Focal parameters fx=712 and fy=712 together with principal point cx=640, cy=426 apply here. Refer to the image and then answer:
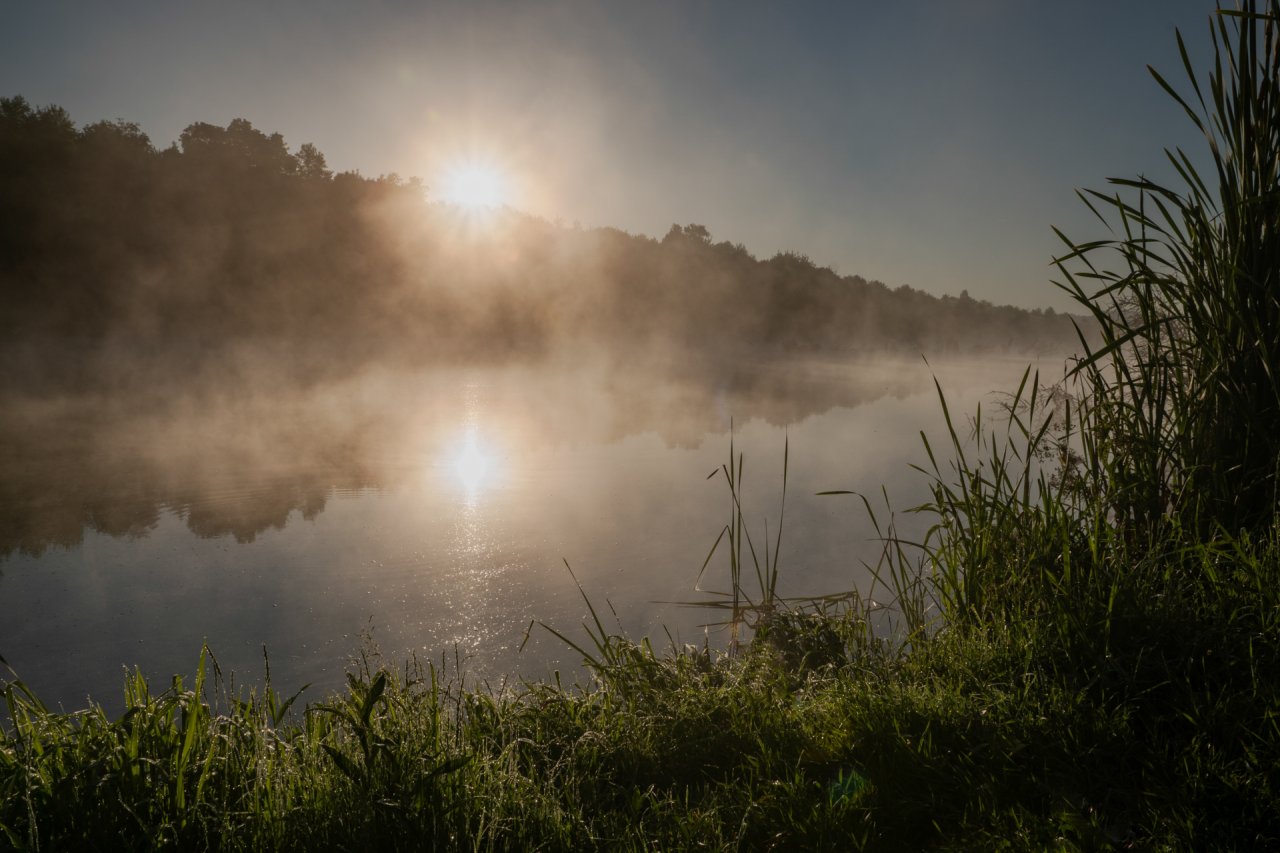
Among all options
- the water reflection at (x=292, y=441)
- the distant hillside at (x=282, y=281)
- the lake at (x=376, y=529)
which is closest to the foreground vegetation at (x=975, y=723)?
the lake at (x=376, y=529)

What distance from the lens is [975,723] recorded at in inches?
58.9

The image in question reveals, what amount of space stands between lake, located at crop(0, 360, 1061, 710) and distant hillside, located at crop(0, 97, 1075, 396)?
6.43m

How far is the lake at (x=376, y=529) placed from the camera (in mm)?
3816

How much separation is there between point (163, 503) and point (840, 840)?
23.6 feet

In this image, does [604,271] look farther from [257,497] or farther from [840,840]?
[840,840]

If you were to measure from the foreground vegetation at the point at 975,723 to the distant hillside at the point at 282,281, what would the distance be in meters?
16.1

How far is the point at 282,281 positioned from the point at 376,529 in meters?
20.5

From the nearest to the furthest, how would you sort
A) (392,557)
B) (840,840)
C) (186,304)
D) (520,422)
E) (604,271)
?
(840,840), (392,557), (520,422), (186,304), (604,271)

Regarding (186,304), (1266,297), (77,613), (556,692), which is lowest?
(77,613)

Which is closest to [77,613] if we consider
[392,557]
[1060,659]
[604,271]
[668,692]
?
[392,557]

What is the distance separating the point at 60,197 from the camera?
61.4 ft

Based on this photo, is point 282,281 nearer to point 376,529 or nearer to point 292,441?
point 292,441

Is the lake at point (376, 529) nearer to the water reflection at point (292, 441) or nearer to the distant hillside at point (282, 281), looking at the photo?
the water reflection at point (292, 441)

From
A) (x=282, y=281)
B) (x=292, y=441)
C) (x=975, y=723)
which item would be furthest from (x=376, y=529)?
(x=282, y=281)
